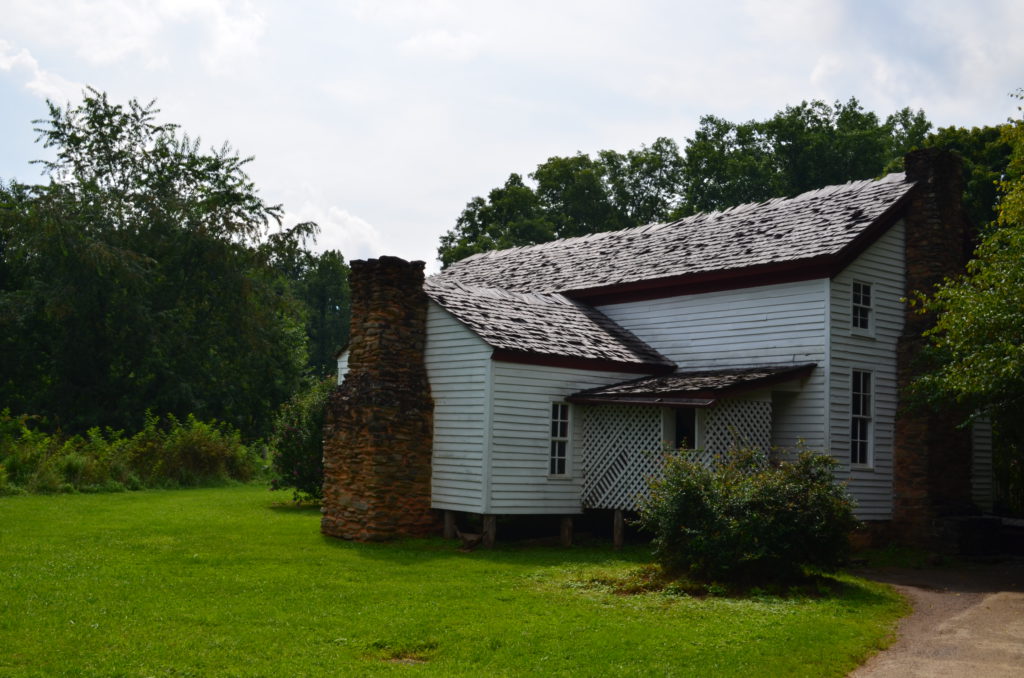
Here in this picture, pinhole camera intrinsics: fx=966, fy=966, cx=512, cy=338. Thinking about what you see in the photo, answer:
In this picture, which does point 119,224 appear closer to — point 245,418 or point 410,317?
point 245,418

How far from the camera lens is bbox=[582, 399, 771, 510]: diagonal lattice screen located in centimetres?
1714

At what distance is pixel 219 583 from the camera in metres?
12.3

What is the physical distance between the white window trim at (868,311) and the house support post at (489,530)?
780 centimetres

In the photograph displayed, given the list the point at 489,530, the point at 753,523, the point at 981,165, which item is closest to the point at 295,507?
the point at 489,530

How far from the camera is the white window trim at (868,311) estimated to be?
18.6m

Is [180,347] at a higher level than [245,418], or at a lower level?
higher

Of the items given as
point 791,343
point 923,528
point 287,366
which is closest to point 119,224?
point 287,366

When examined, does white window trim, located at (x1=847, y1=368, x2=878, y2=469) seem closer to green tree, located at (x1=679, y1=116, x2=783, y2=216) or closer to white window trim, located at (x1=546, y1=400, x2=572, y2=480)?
white window trim, located at (x1=546, y1=400, x2=572, y2=480)

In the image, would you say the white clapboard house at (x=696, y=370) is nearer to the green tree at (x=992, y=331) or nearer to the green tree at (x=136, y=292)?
the green tree at (x=992, y=331)

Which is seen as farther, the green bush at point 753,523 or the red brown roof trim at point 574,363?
the red brown roof trim at point 574,363

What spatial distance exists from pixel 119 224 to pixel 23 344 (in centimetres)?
570

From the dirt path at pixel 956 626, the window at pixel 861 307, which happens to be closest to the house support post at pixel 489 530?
the dirt path at pixel 956 626

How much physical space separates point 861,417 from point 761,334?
247cm

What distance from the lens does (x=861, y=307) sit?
18.8m
